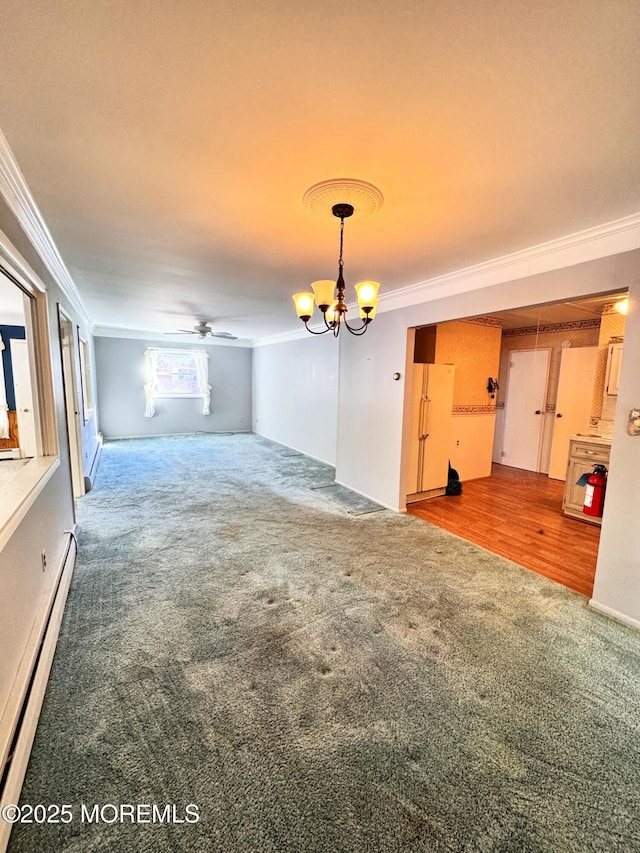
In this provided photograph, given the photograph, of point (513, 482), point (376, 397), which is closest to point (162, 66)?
point (376, 397)

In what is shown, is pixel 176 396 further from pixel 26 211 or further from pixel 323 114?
pixel 323 114

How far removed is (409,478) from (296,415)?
340 cm

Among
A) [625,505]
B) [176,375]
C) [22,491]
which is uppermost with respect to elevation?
[176,375]

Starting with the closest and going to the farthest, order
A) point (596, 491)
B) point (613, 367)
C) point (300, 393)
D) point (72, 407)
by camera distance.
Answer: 1. point (596, 491)
2. point (613, 367)
3. point (72, 407)
4. point (300, 393)

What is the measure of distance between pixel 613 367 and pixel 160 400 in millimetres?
8134

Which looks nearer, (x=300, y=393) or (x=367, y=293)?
(x=367, y=293)

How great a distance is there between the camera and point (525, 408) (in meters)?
6.07

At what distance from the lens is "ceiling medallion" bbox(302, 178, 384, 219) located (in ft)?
5.76

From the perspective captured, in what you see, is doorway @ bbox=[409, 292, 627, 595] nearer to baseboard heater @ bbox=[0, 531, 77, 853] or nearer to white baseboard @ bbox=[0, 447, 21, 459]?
baseboard heater @ bbox=[0, 531, 77, 853]

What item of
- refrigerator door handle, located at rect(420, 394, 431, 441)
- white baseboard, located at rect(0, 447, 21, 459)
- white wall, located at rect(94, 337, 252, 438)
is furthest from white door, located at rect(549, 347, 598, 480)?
white wall, located at rect(94, 337, 252, 438)

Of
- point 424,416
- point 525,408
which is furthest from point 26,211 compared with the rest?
point 525,408

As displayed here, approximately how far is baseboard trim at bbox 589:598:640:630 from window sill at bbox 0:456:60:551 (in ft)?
10.8

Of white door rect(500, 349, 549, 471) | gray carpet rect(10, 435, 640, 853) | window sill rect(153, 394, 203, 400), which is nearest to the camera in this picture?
gray carpet rect(10, 435, 640, 853)

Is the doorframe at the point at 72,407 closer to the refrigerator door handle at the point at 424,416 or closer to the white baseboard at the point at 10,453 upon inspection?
the white baseboard at the point at 10,453
